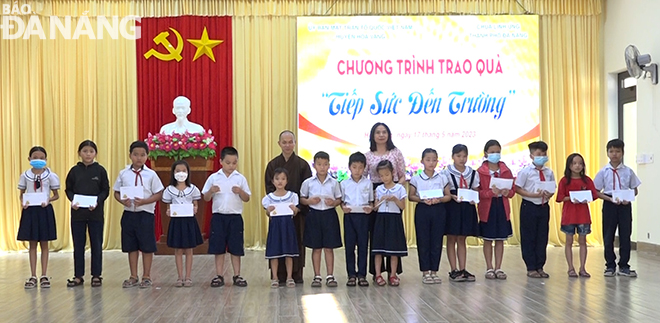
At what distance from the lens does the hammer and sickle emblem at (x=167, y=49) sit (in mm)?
10273

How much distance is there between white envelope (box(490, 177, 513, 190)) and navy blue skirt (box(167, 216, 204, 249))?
8.10 feet

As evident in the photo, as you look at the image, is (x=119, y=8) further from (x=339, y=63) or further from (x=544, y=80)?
(x=544, y=80)

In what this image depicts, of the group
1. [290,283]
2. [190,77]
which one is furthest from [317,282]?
[190,77]

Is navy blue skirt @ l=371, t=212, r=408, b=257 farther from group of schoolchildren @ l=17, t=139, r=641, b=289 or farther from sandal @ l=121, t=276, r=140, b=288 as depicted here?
sandal @ l=121, t=276, r=140, b=288

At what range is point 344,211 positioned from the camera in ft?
21.5

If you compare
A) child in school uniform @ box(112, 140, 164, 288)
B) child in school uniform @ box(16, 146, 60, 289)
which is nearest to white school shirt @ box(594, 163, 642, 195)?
child in school uniform @ box(112, 140, 164, 288)

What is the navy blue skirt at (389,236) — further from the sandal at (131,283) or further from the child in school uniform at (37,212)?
the child in school uniform at (37,212)

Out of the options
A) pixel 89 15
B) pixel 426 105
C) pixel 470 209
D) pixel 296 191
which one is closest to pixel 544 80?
pixel 426 105

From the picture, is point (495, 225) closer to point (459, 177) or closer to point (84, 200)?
point (459, 177)

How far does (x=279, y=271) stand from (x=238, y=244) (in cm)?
42

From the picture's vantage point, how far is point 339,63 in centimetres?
Result: 1012

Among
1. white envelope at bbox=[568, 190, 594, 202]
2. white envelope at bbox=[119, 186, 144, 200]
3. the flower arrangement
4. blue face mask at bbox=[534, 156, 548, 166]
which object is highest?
the flower arrangement

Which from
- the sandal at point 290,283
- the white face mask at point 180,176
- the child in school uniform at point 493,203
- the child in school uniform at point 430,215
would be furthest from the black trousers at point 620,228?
the white face mask at point 180,176

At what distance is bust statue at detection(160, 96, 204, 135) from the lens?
9429 mm
